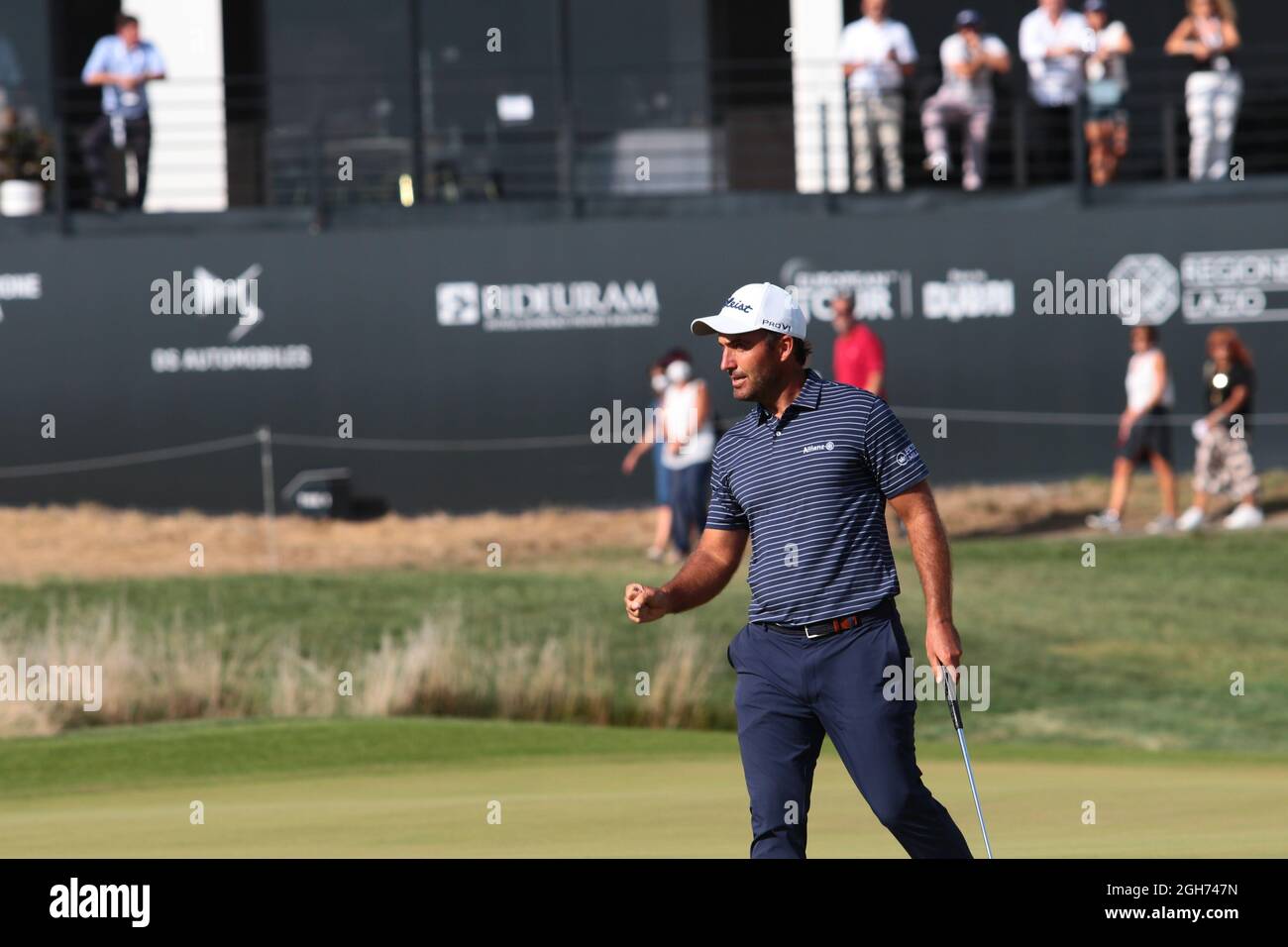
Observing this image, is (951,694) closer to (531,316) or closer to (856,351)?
(856,351)

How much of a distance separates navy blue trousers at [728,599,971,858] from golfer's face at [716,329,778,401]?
715 mm

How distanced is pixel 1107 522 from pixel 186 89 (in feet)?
37.8

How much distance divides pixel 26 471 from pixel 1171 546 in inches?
441

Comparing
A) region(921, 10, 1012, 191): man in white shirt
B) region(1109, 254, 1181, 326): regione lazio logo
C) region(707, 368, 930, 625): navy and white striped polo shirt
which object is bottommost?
region(707, 368, 930, 625): navy and white striped polo shirt

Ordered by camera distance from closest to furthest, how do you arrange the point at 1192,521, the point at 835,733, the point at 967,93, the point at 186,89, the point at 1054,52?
the point at 835,733 → the point at 1192,521 → the point at 967,93 → the point at 1054,52 → the point at 186,89

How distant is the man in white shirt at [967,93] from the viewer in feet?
70.0

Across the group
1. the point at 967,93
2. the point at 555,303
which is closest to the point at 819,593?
the point at 555,303

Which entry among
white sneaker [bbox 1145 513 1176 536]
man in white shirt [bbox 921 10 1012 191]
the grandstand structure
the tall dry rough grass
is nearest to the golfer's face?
the tall dry rough grass

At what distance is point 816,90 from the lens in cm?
2373

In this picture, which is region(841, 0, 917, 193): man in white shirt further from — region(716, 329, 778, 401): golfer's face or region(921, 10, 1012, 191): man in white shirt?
region(716, 329, 778, 401): golfer's face

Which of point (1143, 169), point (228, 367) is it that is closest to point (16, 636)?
point (228, 367)

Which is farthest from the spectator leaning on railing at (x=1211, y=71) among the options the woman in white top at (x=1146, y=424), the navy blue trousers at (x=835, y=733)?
the navy blue trousers at (x=835, y=733)

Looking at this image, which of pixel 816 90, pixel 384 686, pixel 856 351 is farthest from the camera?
pixel 816 90

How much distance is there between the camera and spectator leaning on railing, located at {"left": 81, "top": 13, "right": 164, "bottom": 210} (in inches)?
848
